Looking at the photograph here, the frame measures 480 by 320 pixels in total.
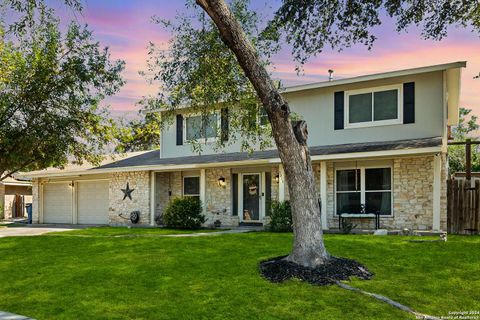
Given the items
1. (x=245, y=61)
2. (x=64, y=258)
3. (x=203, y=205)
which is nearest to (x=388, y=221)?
(x=203, y=205)

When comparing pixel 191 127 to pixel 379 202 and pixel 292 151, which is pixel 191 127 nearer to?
pixel 379 202

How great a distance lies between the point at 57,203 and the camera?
23.2 meters

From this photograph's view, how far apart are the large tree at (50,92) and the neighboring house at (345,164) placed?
3.51 meters

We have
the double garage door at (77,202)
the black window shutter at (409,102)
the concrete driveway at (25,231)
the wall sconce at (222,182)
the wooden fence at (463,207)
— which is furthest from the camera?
the double garage door at (77,202)

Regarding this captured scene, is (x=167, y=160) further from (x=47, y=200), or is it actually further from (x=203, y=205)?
(x=47, y=200)

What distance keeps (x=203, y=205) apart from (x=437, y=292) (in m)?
12.1

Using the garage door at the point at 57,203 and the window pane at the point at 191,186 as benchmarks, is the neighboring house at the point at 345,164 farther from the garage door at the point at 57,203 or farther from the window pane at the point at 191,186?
the garage door at the point at 57,203

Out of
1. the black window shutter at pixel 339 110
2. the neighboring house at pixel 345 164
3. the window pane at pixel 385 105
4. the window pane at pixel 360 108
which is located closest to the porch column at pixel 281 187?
the neighboring house at pixel 345 164

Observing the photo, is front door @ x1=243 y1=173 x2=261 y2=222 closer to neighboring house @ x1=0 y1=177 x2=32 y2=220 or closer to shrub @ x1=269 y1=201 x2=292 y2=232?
shrub @ x1=269 y1=201 x2=292 y2=232

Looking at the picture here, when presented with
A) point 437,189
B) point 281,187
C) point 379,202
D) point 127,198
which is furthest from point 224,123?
point 127,198

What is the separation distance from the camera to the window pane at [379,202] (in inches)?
562

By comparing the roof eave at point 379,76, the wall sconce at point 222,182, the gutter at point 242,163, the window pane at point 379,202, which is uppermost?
the roof eave at point 379,76

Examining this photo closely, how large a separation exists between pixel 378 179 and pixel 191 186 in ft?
26.5

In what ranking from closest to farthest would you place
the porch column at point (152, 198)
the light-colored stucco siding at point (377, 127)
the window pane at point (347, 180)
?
the light-colored stucco siding at point (377, 127)
the window pane at point (347, 180)
the porch column at point (152, 198)
